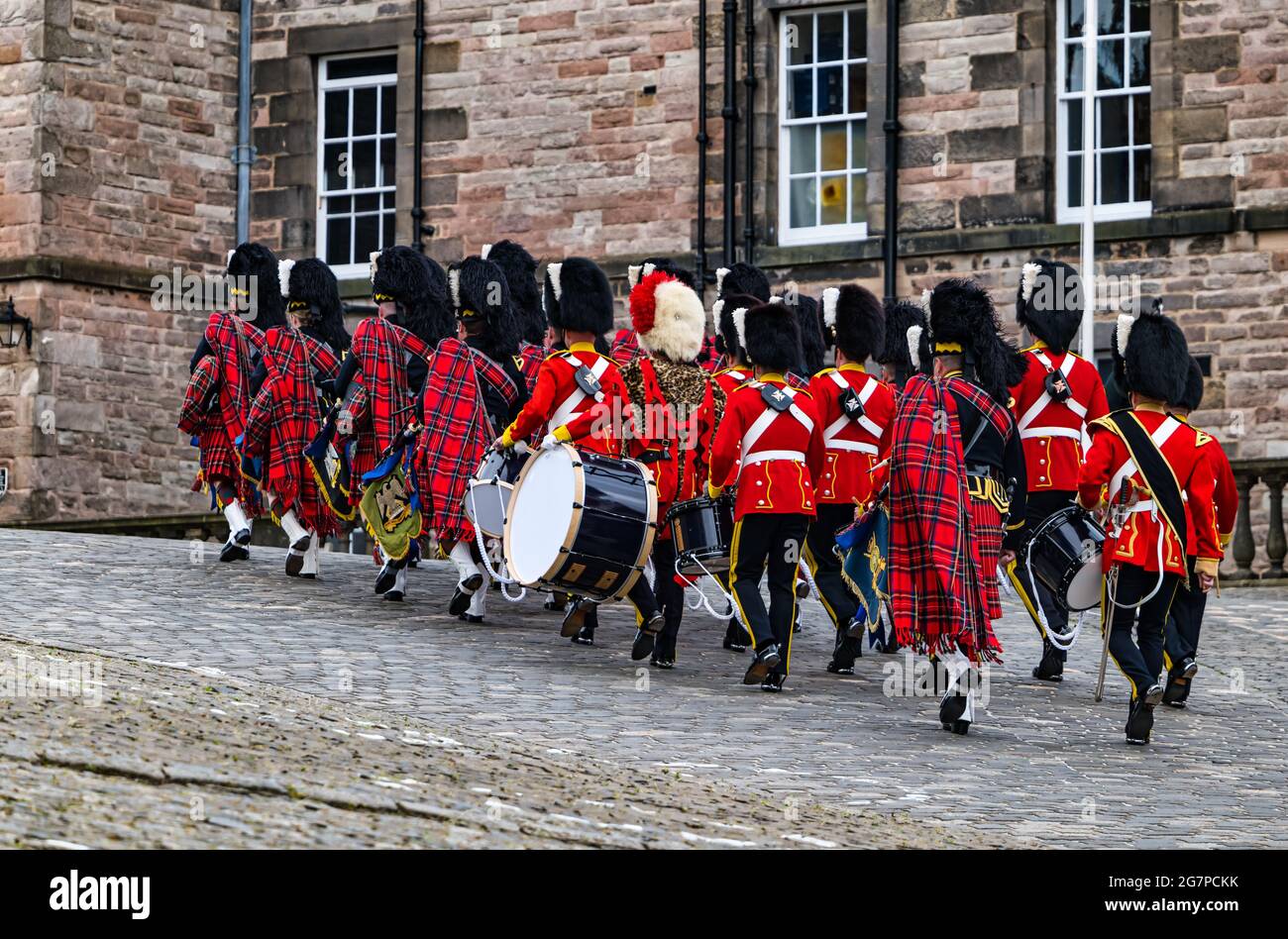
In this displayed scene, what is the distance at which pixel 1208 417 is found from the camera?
864 inches

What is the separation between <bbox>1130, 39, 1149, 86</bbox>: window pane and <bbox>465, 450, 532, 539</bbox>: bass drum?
10412mm

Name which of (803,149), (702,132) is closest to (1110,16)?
(803,149)

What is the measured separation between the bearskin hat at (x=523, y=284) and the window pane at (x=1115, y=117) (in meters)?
8.07

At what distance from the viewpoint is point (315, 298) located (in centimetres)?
1650

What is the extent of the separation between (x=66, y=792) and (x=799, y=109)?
16.8m

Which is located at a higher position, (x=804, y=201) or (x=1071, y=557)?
(x=804, y=201)

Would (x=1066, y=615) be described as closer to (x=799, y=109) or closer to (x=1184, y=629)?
(x=1184, y=629)

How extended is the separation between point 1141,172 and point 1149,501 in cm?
1078

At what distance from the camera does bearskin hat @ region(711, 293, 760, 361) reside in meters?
14.1

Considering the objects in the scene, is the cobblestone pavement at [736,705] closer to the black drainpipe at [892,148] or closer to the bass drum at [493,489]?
the bass drum at [493,489]

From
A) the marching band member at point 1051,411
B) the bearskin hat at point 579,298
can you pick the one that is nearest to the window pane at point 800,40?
the marching band member at point 1051,411

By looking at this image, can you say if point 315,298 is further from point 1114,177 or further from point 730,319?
point 1114,177

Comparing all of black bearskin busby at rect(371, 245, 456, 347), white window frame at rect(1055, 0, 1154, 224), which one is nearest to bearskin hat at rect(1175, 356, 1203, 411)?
black bearskin busby at rect(371, 245, 456, 347)

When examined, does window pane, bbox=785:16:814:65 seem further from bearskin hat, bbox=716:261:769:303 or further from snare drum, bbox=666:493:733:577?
snare drum, bbox=666:493:733:577
